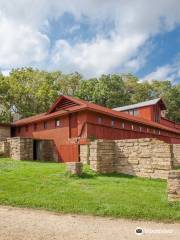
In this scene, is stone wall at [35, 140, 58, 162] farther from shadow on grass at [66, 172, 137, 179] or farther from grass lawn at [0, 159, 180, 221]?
grass lawn at [0, 159, 180, 221]

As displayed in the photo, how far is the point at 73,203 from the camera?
9.58m

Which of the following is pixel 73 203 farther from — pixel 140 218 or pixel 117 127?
pixel 117 127

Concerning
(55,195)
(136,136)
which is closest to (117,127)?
(136,136)

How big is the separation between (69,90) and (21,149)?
33882 mm

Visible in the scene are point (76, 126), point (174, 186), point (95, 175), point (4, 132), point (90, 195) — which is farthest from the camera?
point (4, 132)

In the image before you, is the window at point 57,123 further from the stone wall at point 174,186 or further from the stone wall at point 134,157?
the stone wall at point 174,186

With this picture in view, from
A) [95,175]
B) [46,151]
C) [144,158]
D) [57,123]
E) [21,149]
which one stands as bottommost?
[95,175]

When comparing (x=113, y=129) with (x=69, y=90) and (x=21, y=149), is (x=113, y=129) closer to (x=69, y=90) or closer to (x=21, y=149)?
(x=21, y=149)

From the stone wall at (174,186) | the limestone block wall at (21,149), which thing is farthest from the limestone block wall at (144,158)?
the limestone block wall at (21,149)

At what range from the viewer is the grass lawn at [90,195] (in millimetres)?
8883

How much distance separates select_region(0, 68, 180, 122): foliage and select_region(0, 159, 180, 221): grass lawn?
30.6 metres

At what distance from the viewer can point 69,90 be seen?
5588 centimetres

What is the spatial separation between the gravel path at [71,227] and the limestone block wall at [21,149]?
565 inches

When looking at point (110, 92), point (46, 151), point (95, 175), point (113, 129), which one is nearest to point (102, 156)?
point (95, 175)
